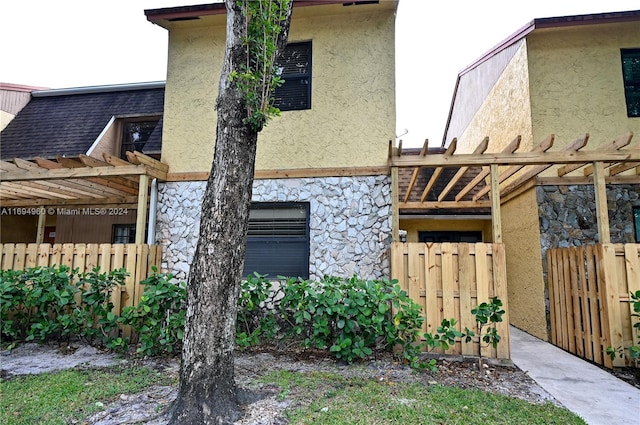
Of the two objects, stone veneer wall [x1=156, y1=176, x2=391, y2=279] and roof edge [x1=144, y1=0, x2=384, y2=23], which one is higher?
roof edge [x1=144, y1=0, x2=384, y2=23]

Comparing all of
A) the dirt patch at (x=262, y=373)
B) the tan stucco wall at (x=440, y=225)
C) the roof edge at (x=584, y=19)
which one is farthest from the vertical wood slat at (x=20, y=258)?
the roof edge at (x=584, y=19)

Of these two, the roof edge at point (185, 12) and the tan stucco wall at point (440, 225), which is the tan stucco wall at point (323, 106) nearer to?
the roof edge at point (185, 12)

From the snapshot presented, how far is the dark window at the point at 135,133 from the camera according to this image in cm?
1007

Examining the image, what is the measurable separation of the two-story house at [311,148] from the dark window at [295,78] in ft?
0.06

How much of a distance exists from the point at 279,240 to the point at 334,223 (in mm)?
1016

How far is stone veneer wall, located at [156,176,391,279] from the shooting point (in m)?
6.24

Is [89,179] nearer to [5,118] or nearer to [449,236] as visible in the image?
[5,118]

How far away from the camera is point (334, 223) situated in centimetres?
639

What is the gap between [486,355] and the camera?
17.4ft

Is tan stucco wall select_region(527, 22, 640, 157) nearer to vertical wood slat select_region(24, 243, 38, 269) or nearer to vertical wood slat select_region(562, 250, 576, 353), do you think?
vertical wood slat select_region(562, 250, 576, 353)

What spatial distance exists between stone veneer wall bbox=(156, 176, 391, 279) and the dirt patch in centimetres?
150

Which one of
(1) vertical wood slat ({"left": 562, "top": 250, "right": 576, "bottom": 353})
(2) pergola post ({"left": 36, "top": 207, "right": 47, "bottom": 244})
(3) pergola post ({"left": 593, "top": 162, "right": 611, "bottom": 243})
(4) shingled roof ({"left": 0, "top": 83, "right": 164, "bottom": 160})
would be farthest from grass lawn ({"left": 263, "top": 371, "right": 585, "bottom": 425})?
(2) pergola post ({"left": 36, "top": 207, "right": 47, "bottom": 244})

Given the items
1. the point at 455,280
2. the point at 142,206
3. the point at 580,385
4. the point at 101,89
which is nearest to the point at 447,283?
the point at 455,280

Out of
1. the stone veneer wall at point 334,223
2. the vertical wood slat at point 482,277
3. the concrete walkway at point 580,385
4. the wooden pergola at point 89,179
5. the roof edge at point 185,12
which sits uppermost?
the roof edge at point 185,12
